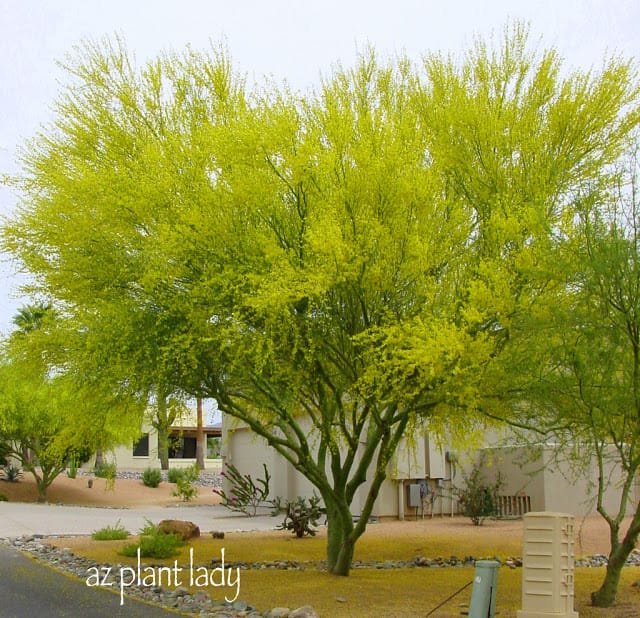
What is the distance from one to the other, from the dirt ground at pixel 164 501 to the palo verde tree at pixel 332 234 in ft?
26.5

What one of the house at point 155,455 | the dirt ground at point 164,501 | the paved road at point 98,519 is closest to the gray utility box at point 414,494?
the dirt ground at point 164,501

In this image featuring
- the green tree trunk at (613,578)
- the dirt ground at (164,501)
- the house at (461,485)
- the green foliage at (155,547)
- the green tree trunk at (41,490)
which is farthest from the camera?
the green tree trunk at (41,490)

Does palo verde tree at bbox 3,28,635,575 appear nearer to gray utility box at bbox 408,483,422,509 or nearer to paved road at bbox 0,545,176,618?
paved road at bbox 0,545,176,618

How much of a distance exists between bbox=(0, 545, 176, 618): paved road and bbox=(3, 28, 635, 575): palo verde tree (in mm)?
2906

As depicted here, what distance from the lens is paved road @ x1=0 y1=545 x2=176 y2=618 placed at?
10688 millimetres

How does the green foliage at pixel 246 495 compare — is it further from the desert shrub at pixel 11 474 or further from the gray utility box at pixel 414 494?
the desert shrub at pixel 11 474

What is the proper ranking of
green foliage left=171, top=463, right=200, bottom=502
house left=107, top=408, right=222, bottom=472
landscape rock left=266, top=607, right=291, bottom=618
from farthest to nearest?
house left=107, top=408, right=222, bottom=472 → green foliage left=171, top=463, right=200, bottom=502 → landscape rock left=266, top=607, right=291, bottom=618

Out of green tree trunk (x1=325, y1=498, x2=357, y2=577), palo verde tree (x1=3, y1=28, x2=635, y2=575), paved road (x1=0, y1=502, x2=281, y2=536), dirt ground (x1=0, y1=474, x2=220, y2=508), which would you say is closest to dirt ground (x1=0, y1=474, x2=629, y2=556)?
dirt ground (x1=0, y1=474, x2=220, y2=508)

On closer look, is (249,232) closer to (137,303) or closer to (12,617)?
(137,303)

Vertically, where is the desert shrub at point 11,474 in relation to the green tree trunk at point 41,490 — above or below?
above

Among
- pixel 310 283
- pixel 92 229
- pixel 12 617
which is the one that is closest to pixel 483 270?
pixel 310 283

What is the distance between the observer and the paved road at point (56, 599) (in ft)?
35.1

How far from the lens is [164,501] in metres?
39.7

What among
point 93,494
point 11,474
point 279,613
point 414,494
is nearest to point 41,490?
point 11,474
